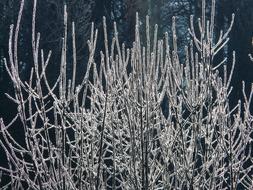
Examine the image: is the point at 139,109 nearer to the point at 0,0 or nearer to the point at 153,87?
the point at 153,87

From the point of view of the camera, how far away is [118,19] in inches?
837

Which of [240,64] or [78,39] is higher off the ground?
[78,39]

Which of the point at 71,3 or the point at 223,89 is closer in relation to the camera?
the point at 223,89

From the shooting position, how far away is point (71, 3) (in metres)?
17.8

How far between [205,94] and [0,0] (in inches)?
563

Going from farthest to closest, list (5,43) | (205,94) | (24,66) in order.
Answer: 1. (24,66)
2. (5,43)
3. (205,94)

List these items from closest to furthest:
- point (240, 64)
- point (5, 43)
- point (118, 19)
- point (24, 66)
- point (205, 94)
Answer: point (205, 94)
point (5, 43)
point (24, 66)
point (118, 19)
point (240, 64)

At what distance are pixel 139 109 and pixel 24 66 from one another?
1392 centimetres

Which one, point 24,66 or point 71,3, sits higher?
point 71,3

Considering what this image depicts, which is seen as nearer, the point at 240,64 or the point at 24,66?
the point at 24,66

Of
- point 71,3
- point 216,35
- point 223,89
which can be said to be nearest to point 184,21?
point 216,35

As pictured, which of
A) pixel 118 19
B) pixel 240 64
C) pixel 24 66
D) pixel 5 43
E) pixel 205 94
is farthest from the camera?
pixel 240 64

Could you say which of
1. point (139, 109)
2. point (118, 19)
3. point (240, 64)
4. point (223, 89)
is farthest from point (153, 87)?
point (240, 64)

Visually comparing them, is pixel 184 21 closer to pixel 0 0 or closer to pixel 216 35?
pixel 216 35
